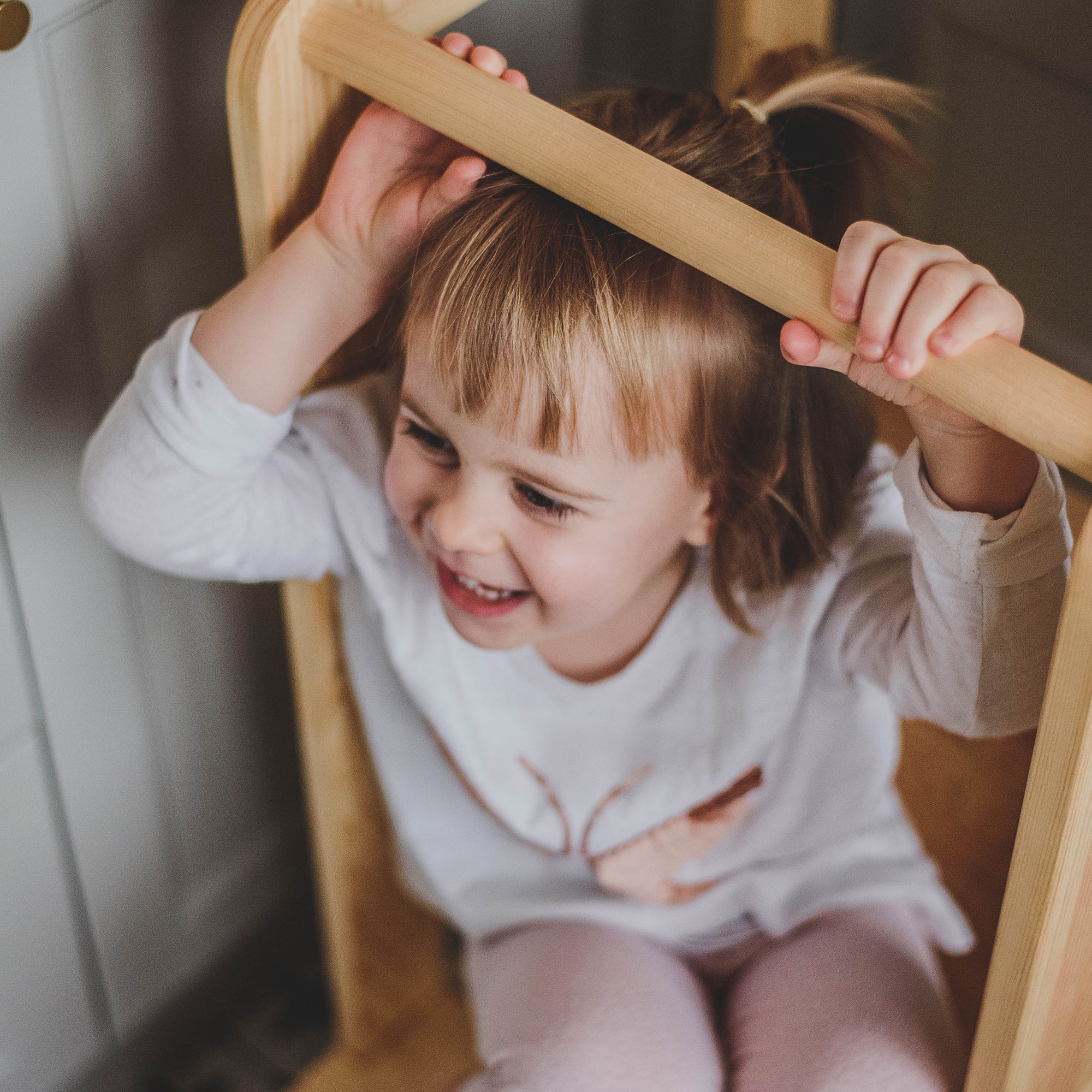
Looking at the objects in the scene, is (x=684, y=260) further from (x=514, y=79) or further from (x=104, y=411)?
(x=104, y=411)

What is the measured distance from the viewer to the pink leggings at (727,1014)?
2.49ft

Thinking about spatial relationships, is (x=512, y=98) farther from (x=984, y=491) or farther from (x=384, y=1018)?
(x=384, y=1018)

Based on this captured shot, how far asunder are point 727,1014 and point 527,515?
0.39 m

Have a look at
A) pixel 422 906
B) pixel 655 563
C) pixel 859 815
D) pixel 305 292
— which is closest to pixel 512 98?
pixel 305 292

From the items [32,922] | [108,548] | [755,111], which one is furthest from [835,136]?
[32,922]

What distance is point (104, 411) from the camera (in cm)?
79

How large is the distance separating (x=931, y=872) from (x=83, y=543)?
58 centimetres

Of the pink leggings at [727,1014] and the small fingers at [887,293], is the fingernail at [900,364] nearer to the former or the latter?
the small fingers at [887,293]

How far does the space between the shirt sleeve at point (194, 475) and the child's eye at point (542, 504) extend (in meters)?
0.14

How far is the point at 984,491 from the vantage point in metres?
0.55

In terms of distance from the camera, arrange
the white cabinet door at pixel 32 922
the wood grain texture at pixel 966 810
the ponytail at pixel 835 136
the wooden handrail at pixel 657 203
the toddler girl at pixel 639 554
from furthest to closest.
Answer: the wood grain texture at pixel 966 810, the white cabinet door at pixel 32 922, the ponytail at pixel 835 136, the toddler girl at pixel 639 554, the wooden handrail at pixel 657 203

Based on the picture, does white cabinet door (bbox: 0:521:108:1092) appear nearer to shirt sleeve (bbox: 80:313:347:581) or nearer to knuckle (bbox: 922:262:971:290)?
shirt sleeve (bbox: 80:313:347:581)

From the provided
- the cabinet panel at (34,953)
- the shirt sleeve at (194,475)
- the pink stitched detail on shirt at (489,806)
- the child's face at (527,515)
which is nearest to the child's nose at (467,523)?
the child's face at (527,515)

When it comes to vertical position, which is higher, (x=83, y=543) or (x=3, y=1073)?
(x=83, y=543)
